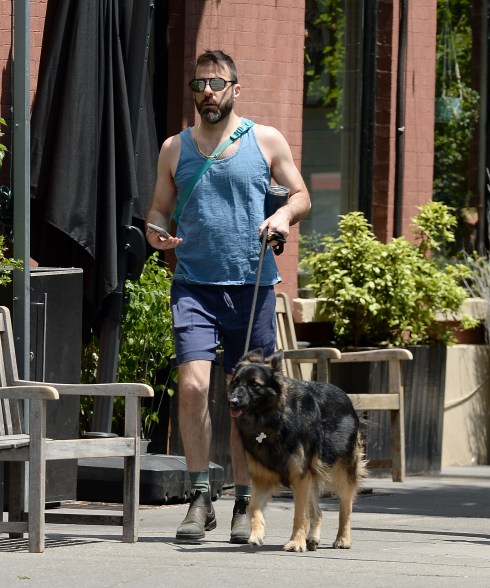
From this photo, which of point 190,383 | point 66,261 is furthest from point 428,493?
point 190,383

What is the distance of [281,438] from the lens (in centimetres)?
702

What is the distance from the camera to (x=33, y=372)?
801 centimetres

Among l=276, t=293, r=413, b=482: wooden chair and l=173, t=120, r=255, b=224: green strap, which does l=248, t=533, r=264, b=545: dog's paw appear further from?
l=276, t=293, r=413, b=482: wooden chair

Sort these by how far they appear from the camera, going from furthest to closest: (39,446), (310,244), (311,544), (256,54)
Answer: (310,244), (256,54), (311,544), (39,446)

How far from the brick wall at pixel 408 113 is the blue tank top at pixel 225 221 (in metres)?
5.26

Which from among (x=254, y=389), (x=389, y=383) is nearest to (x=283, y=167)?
(x=254, y=389)

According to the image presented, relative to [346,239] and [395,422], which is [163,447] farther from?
[346,239]

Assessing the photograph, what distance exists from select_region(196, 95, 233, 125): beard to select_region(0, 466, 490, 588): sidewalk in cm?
184

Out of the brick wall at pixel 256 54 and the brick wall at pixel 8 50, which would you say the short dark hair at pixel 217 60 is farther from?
the brick wall at pixel 256 54

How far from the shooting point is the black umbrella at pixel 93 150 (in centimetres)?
883

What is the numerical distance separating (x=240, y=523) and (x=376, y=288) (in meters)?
4.36

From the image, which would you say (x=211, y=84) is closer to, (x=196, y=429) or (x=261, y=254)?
(x=261, y=254)

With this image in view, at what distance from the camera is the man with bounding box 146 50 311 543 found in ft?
24.3

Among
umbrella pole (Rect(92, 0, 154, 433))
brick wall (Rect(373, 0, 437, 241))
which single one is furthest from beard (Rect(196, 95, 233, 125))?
brick wall (Rect(373, 0, 437, 241))
